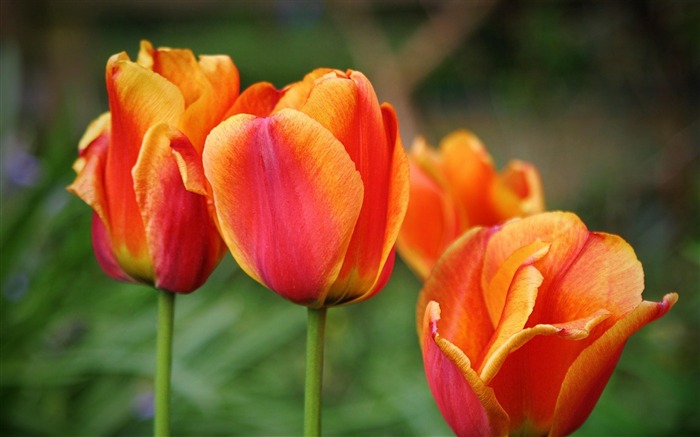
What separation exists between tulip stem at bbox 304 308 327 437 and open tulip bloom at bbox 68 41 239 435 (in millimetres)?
64

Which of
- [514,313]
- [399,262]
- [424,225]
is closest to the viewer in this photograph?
[514,313]

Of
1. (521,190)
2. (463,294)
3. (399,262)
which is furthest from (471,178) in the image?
(399,262)

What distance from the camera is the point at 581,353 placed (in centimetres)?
36

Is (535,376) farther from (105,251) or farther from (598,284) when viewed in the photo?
(105,251)

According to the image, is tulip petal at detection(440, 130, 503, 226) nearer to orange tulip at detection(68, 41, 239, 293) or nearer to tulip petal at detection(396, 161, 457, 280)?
tulip petal at detection(396, 161, 457, 280)

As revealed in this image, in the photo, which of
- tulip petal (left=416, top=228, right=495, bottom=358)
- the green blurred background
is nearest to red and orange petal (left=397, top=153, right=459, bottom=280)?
tulip petal (left=416, top=228, right=495, bottom=358)

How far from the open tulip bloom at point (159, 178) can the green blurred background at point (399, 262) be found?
2.60 ft

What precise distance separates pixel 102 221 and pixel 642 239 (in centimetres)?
202

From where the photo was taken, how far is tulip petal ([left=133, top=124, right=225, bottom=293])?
0.39m

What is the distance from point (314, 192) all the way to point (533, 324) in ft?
0.32

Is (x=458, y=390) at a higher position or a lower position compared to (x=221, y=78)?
lower

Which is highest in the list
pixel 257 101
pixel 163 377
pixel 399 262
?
pixel 257 101

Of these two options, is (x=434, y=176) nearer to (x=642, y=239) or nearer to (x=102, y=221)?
(x=102, y=221)

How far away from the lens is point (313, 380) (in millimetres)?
368
